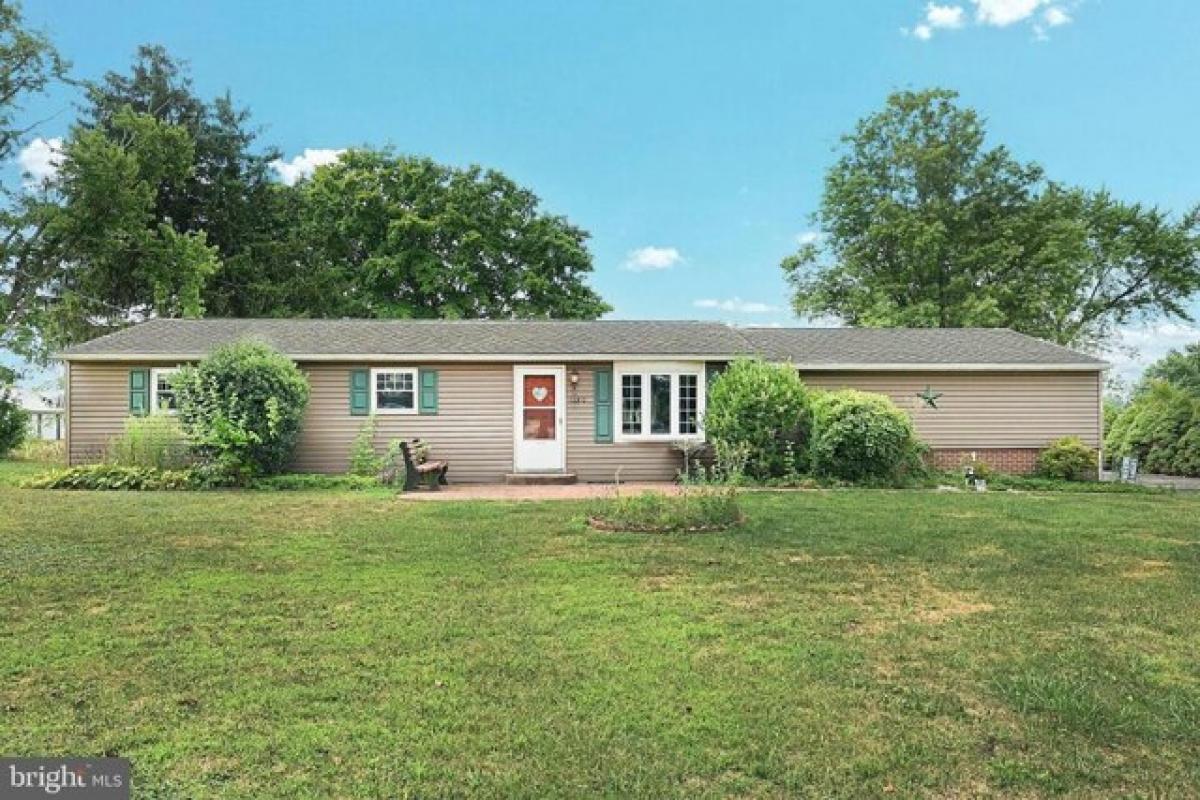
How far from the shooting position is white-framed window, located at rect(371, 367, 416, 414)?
1427cm

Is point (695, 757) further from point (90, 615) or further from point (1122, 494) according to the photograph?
point (1122, 494)

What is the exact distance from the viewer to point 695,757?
3092 millimetres

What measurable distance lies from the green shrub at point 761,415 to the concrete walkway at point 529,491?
4.86ft

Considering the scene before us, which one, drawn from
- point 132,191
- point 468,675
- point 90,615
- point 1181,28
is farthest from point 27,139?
point 1181,28

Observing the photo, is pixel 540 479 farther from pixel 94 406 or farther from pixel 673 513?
pixel 94 406

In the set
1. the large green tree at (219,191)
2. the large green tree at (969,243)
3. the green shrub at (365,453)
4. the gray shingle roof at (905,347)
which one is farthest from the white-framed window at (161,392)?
the large green tree at (969,243)

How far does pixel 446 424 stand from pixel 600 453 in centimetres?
298

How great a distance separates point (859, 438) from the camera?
1301cm

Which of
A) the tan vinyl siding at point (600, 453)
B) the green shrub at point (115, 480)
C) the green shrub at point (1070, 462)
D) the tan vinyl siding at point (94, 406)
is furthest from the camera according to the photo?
the green shrub at point (1070, 462)

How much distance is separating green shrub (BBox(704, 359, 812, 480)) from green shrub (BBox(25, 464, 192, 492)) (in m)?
9.09

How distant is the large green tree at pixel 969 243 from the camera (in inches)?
1121

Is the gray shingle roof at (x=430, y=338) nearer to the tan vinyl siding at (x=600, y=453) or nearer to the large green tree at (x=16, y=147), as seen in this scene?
the tan vinyl siding at (x=600, y=453)

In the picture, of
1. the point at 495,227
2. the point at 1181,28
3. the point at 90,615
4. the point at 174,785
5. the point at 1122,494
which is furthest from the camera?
the point at 495,227

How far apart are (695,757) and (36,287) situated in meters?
28.1
